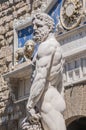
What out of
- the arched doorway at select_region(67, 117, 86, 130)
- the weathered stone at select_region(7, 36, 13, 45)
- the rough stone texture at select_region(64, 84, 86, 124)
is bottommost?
the arched doorway at select_region(67, 117, 86, 130)

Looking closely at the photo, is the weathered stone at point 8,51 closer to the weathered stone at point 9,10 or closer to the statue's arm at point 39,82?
the weathered stone at point 9,10

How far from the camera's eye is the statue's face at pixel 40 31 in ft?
13.5

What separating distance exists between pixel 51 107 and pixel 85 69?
2.30 meters

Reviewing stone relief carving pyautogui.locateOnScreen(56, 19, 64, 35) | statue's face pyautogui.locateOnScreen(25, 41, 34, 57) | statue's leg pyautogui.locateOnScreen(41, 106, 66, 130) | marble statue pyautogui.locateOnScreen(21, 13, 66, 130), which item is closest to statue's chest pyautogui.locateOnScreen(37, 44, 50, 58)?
marble statue pyautogui.locateOnScreen(21, 13, 66, 130)

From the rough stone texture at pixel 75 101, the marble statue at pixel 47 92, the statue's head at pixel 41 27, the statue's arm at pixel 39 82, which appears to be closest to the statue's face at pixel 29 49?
the rough stone texture at pixel 75 101

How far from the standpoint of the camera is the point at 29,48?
22.9 feet

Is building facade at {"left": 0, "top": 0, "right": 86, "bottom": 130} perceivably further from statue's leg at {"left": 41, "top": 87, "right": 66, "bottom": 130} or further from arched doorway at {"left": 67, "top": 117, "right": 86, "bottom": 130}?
statue's leg at {"left": 41, "top": 87, "right": 66, "bottom": 130}

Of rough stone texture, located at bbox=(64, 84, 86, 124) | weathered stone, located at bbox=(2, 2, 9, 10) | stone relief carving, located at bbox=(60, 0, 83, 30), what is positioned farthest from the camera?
weathered stone, located at bbox=(2, 2, 9, 10)

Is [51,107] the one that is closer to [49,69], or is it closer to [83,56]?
[49,69]

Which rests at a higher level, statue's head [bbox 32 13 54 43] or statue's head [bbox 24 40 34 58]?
statue's head [bbox 32 13 54 43]

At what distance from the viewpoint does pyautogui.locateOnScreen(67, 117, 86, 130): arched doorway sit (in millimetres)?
6734

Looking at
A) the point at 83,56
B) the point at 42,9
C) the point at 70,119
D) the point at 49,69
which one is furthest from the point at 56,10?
the point at 49,69

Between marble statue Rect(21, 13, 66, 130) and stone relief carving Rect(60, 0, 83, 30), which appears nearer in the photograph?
marble statue Rect(21, 13, 66, 130)

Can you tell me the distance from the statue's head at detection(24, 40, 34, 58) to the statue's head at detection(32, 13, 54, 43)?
9.16 feet
